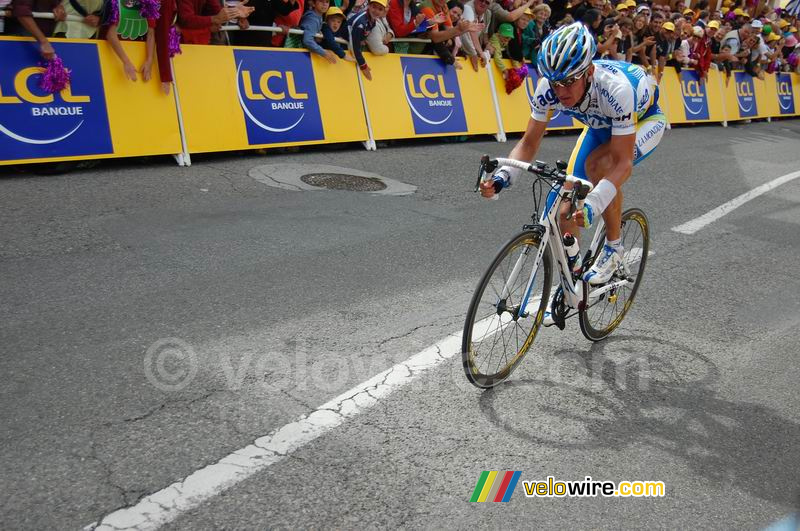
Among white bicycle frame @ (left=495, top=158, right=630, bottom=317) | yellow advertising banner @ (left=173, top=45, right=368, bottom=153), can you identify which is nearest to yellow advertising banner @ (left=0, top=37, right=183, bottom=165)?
yellow advertising banner @ (left=173, top=45, right=368, bottom=153)

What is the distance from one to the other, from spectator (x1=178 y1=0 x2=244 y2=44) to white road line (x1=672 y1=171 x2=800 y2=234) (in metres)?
6.21

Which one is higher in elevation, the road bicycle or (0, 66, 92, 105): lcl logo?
(0, 66, 92, 105): lcl logo

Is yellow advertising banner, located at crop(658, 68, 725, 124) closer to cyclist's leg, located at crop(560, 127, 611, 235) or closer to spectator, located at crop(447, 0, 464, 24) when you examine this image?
spectator, located at crop(447, 0, 464, 24)

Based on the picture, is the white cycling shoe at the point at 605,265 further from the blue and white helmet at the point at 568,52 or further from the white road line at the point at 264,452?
the blue and white helmet at the point at 568,52

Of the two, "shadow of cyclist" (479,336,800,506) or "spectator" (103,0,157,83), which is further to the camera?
"spectator" (103,0,157,83)

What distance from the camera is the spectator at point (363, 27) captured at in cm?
1116

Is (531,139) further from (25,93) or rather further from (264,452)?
(25,93)

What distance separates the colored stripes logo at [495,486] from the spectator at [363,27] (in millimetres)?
8742

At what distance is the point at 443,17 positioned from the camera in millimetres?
12414

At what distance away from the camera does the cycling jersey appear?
4.45 metres

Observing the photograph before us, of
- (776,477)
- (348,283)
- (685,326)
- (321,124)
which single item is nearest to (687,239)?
(685,326)

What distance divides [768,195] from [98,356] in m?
9.61

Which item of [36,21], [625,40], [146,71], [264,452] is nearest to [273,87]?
[146,71]

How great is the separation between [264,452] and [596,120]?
2.88 meters
